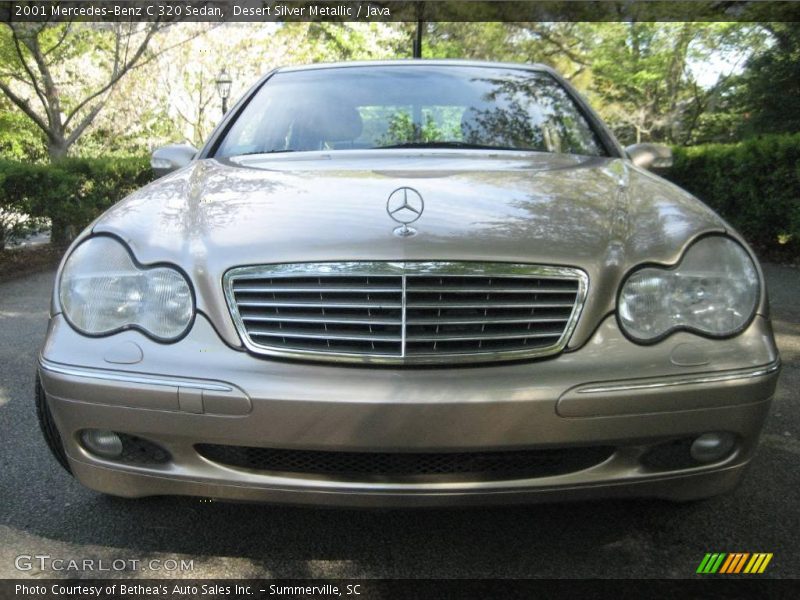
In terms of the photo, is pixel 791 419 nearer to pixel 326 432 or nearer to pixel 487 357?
pixel 487 357

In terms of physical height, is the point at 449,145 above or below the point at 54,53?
below

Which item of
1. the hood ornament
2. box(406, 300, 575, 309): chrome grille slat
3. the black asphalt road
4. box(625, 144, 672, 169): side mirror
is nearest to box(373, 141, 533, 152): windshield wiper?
box(625, 144, 672, 169): side mirror

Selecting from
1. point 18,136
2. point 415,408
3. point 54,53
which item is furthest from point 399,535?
point 18,136

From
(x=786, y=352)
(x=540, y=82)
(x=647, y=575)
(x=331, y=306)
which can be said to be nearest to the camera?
(x=331, y=306)

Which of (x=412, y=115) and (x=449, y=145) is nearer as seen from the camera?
(x=449, y=145)

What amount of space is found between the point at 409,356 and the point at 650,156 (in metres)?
2.04

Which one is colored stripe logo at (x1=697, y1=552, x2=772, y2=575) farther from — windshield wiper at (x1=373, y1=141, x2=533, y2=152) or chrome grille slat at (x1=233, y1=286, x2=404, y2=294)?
windshield wiper at (x1=373, y1=141, x2=533, y2=152)

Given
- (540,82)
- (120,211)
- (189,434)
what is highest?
(540,82)

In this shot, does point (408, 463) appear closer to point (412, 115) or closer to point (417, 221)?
point (417, 221)

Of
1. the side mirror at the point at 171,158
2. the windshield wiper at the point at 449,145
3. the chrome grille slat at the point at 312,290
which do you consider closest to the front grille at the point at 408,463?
the chrome grille slat at the point at 312,290

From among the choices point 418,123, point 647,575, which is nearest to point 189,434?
point 647,575

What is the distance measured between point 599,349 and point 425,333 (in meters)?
0.45

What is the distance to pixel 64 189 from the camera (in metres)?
8.69

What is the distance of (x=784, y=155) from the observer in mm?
8195
